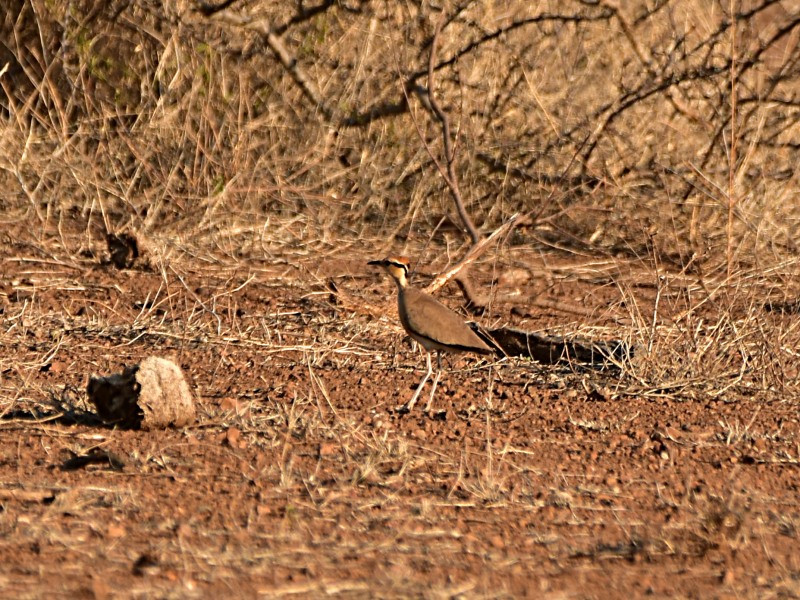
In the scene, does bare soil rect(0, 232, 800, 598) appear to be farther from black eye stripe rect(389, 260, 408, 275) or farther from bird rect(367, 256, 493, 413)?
black eye stripe rect(389, 260, 408, 275)

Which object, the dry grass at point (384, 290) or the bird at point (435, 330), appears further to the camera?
the bird at point (435, 330)

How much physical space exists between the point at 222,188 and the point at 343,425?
456 cm

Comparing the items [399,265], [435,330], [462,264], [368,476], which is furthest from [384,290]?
[368,476]

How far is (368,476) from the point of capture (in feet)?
13.7

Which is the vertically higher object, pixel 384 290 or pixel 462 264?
pixel 462 264

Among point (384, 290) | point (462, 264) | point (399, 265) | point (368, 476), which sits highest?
point (399, 265)

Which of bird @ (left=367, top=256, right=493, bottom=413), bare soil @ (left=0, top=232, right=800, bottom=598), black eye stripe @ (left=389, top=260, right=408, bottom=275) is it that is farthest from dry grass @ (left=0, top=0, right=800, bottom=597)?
black eye stripe @ (left=389, top=260, right=408, bottom=275)

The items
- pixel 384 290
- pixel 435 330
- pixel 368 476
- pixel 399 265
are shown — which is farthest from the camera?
pixel 384 290

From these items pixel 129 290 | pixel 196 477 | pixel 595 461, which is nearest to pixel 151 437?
pixel 196 477

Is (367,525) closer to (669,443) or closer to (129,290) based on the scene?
(669,443)

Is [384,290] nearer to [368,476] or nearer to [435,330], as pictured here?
[435,330]

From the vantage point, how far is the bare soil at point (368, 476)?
336 cm

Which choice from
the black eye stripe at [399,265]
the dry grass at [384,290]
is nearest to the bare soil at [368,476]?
the dry grass at [384,290]

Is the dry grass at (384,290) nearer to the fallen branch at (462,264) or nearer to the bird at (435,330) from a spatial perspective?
the bird at (435,330)
